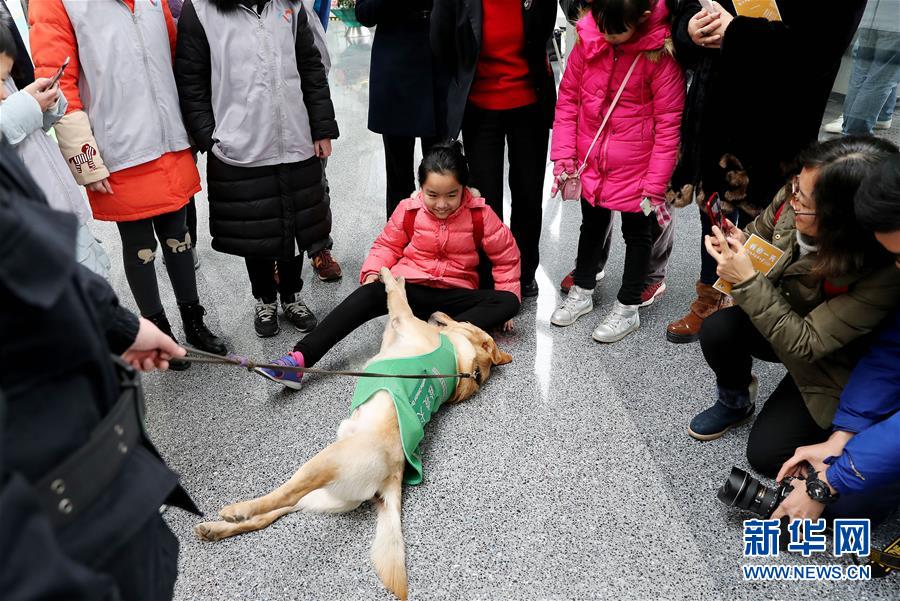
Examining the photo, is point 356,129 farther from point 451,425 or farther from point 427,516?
point 427,516

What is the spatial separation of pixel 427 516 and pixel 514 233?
1175 millimetres

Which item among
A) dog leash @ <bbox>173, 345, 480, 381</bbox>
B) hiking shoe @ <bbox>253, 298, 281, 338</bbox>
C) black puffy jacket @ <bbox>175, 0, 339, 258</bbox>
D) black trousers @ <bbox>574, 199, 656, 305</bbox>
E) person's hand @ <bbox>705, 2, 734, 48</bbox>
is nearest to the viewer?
dog leash @ <bbox>173, 345, 480, 381</bbox>

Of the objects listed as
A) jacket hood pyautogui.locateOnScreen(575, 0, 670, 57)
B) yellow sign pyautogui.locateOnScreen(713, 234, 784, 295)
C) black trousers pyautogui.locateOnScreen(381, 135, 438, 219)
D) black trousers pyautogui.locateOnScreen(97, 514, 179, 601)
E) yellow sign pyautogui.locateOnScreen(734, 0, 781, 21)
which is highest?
yellow sign pyautogui.locateOnScreen(734, 0, 781, 21)

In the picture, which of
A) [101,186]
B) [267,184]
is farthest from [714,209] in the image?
[101,186]

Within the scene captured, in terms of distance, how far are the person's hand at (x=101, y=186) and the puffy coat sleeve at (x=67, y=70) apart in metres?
0.02

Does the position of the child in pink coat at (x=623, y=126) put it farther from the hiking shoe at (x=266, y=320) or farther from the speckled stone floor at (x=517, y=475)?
the hiking shoe at (x=266, y=320)

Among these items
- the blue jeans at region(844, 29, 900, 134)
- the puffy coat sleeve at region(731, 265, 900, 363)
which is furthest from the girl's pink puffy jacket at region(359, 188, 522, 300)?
the blue jeans at region(844, 29, 900, 134)

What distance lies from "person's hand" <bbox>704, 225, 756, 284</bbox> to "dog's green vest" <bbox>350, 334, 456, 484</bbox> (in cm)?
76

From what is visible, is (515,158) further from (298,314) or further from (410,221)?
(298,314)

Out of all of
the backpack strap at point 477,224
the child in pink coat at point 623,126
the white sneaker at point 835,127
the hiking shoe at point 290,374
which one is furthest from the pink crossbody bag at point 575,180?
the white sneaker at point 835,127

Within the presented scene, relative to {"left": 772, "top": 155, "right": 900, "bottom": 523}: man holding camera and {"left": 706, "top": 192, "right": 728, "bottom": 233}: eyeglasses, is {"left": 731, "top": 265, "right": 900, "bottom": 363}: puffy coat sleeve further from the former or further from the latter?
{"left": 706, "top": 192, "right": 728, "bottom": 233}: eyeglasses

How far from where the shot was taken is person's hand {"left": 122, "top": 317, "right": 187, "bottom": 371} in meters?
0.88

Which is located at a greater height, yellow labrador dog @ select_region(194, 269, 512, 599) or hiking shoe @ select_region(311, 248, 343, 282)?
yellow labrador dog @ select_region(194, 269, 512, 599)

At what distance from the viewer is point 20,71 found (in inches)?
59.7
